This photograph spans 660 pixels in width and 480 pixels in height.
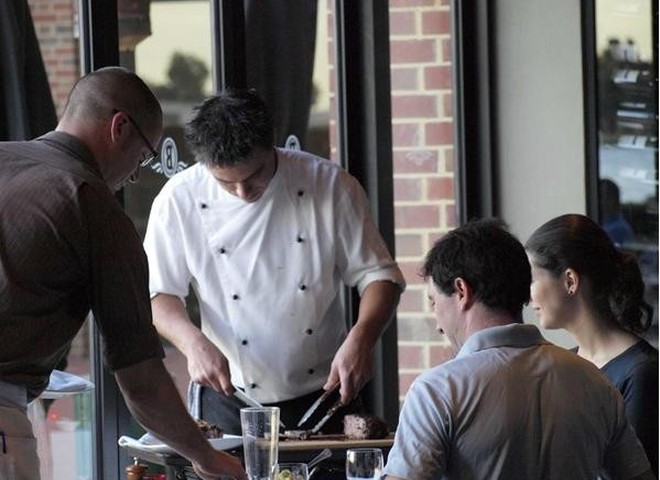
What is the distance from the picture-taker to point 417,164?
5.74 metres

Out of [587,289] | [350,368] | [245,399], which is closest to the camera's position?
[587,289]

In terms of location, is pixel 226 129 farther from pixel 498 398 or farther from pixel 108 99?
pixel 498 398

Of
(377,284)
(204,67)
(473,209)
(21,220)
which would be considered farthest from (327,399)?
(473,209)

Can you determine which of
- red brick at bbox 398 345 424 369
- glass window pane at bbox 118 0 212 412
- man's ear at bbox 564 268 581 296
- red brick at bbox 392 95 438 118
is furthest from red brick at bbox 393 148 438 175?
man's ear at bbox 564 268 581 296

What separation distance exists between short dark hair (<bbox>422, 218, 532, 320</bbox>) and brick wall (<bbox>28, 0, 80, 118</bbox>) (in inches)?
59.8

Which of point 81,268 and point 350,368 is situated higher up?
point 81,268

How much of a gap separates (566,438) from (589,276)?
38.1 inches

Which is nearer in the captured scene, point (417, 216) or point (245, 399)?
point (245, 399)

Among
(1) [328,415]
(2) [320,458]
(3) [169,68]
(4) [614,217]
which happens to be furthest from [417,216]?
(2) [320,458]

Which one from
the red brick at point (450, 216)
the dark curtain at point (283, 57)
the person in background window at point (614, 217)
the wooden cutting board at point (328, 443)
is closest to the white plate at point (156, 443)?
the wooden cutting board at point (328, 443)

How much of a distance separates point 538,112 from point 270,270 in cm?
230

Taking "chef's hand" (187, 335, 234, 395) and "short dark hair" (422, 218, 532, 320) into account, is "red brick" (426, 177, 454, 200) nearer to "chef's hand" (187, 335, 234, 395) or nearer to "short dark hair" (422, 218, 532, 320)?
"chef's hand" (187, 335, 234, 395)

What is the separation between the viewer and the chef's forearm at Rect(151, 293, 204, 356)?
3.90m

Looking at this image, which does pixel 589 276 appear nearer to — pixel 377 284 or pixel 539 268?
pixel 539 268
